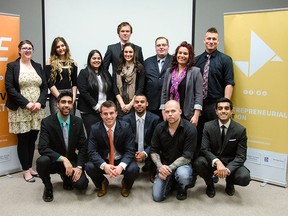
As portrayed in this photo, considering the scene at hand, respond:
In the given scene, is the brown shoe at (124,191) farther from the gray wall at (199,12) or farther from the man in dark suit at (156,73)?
the gray wall at (199,12)

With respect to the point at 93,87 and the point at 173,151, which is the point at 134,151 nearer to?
the point at 173,151

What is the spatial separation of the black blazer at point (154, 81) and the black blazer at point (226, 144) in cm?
64

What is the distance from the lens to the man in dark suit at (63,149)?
8.93ft

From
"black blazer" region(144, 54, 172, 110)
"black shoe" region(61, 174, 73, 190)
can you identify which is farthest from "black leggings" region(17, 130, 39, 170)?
"black blazer" region(144, 54, 172, 110)

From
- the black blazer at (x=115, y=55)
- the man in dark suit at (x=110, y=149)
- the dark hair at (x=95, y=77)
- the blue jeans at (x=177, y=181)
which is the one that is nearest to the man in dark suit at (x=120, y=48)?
the black blazer at (x=115, y=55)

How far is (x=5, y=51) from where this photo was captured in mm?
3234

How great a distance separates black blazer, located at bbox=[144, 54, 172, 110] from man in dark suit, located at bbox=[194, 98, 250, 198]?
2.07ft

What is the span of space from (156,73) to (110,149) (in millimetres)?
969

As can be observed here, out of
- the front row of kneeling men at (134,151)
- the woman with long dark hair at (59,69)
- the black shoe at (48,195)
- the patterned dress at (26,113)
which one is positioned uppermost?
the woman with long dark hair at (59,69)

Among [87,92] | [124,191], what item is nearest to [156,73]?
[87,92]

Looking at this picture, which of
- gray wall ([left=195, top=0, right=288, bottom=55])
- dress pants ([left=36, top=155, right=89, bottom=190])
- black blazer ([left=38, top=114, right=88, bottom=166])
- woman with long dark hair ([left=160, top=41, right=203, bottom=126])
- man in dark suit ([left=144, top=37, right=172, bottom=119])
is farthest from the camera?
gray wall ([left=195, top=0, right=288, bottom=55])

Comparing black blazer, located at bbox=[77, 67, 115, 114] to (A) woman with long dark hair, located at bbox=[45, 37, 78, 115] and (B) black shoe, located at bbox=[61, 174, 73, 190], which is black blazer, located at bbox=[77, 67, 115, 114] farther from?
(B) black shoe, located at bbox=[61, 174, 73, 190]

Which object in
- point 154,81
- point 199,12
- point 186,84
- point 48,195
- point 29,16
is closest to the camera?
point 48,195

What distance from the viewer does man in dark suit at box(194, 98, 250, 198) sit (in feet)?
9.05
